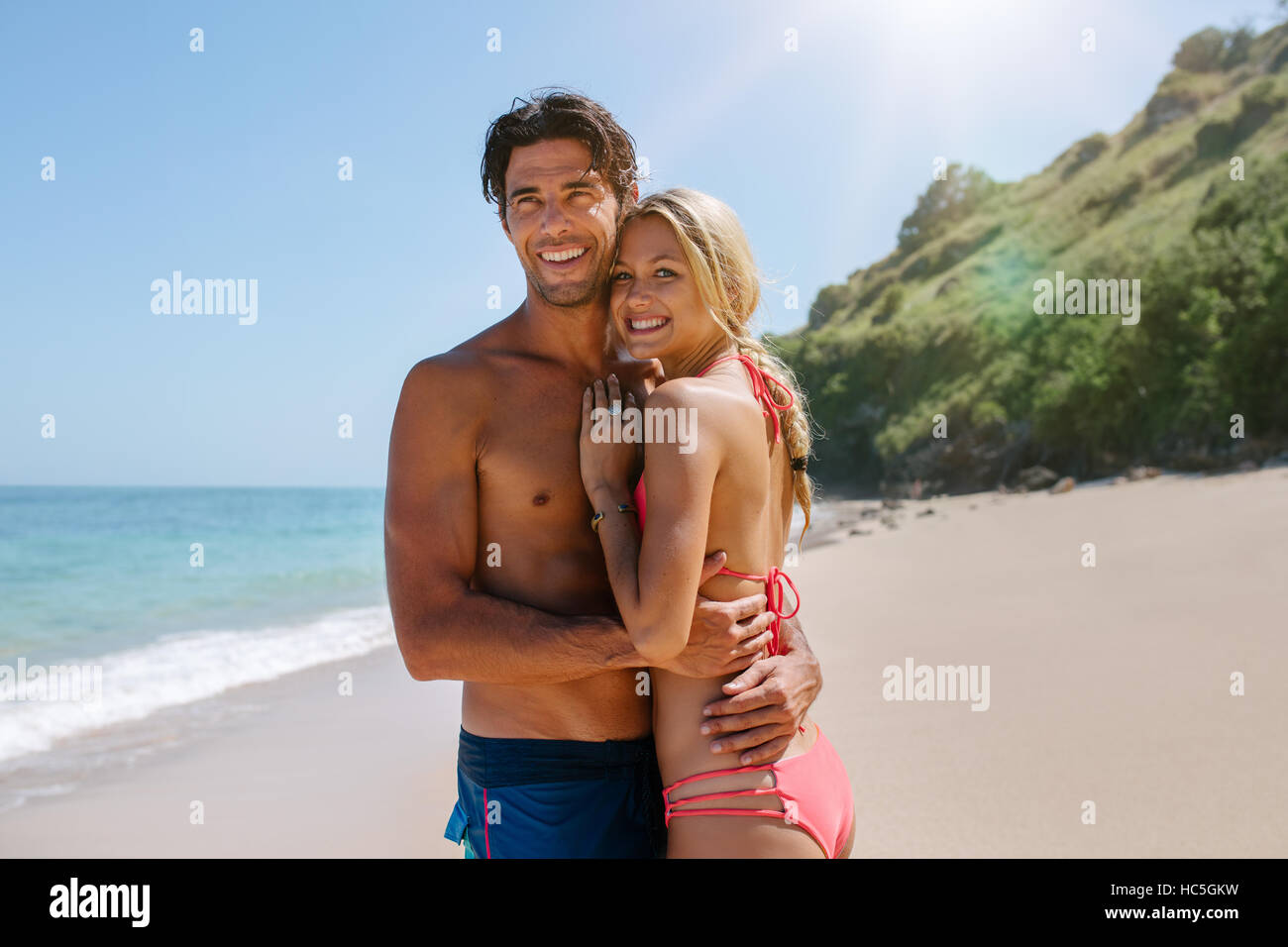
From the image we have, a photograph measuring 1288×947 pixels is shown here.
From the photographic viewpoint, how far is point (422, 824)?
601 centimetres

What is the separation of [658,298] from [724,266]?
0.24m

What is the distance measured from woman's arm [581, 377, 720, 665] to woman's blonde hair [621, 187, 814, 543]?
46 cm

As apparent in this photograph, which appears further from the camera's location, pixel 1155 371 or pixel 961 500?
pixel 961 500

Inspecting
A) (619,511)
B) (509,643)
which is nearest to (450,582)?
(509,643)

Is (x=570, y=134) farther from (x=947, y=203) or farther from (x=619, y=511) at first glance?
(x=947, y=203)

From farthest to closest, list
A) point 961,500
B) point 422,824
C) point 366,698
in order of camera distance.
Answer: point 961,500 → point 366,698 → point 422,824

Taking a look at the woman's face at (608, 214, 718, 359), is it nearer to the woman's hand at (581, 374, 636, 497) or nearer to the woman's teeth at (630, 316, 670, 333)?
the woman's teeth at (630, 316, 670, 333)

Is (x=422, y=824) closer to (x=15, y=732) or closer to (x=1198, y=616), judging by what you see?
(x=15, y=732)

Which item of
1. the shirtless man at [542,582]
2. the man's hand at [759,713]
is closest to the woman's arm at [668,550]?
the shirtless man at [542,582]

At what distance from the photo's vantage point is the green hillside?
2409 centimetres

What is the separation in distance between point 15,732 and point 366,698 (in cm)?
314

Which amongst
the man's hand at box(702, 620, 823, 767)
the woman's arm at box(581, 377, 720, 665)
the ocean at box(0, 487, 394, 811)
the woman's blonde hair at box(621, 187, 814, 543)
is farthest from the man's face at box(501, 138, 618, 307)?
the ocean at box(0, 487, 394, 811)
